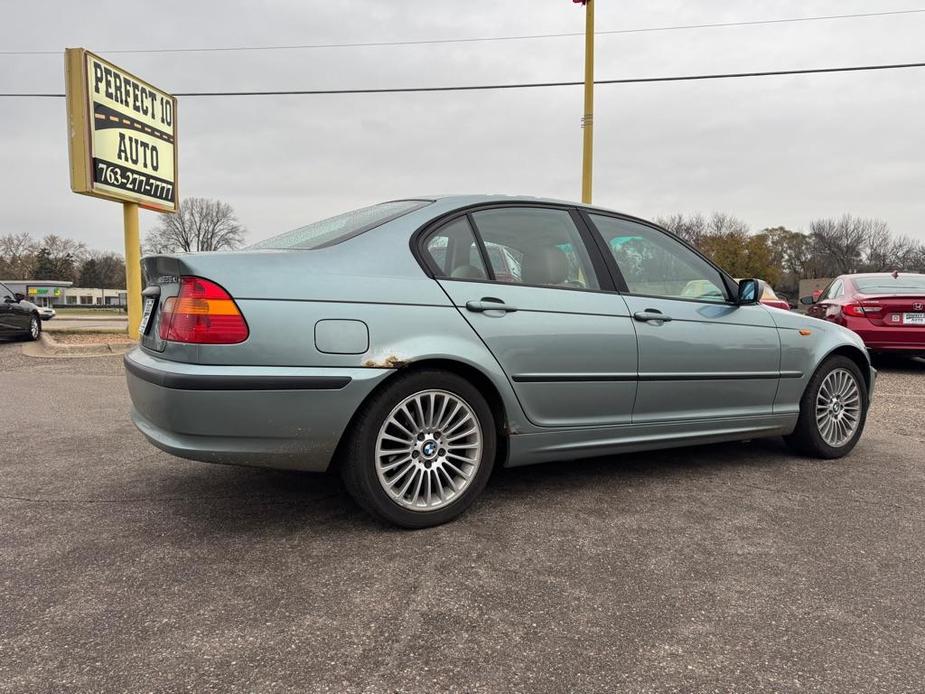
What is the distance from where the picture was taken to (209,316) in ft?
8.00

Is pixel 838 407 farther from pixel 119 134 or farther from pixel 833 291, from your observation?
pixel 119 134

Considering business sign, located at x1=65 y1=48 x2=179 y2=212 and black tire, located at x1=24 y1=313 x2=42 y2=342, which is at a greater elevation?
business sign, located at x1=65 y1=48 x2=179 y2=212

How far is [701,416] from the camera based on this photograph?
3.59 m

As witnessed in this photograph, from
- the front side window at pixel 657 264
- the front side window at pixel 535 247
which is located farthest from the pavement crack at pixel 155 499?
the front side window at pixel 657 264

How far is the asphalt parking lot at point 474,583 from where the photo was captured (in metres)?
1.75

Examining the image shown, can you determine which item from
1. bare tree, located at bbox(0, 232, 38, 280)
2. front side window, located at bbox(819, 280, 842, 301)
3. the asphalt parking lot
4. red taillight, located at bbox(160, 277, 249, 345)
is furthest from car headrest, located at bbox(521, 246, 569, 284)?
bare tree, located at bbox(0, 232, 38, 280)

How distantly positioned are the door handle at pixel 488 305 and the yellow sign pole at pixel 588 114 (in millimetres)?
8041

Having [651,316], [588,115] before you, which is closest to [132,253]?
[588,115]

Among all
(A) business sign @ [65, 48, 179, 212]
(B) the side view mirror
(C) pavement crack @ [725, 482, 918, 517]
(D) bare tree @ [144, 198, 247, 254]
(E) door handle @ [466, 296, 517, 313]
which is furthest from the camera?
(D) bare tree @ [144, 198, 247, 254]

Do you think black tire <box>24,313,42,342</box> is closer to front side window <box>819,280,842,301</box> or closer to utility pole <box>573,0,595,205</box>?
utility pole <box>573,0,595,205</box>

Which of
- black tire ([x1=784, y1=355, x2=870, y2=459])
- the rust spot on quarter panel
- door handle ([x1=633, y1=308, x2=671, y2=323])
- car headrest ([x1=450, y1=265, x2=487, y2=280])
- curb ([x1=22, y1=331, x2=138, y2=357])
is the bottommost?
curb ([x1=22, y1=331, x2=138, y2=357])

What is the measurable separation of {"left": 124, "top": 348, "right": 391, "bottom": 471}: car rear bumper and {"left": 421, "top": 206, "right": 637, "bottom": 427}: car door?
0.62m

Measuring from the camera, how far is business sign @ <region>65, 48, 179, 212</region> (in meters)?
11.2

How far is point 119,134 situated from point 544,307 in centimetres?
1203
